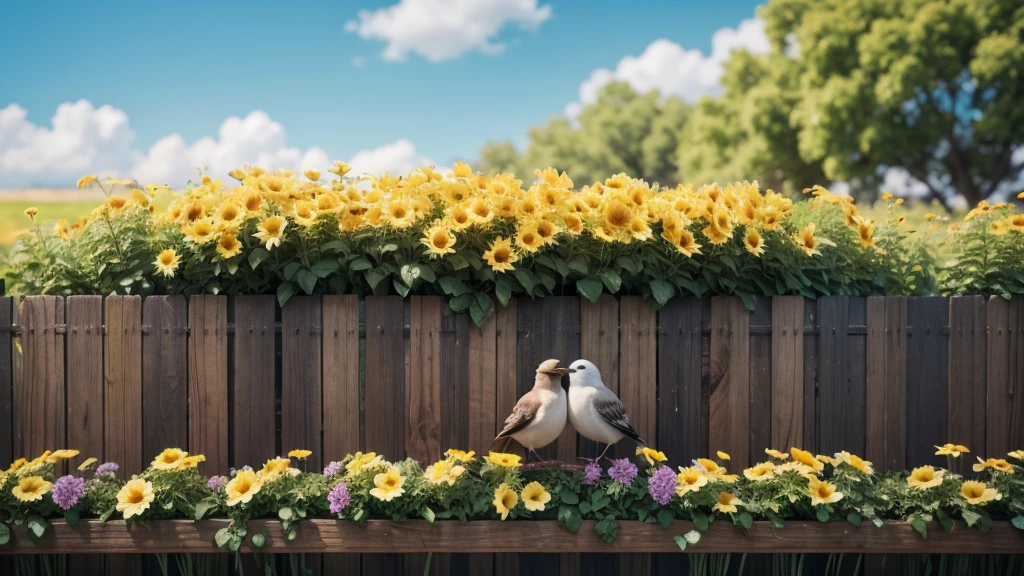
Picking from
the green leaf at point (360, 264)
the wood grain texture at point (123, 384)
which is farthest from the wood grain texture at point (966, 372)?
the wood grain texture at point (123, 384)

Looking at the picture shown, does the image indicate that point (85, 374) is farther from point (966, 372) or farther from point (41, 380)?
point (966, 372)

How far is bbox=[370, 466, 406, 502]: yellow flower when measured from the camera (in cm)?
344

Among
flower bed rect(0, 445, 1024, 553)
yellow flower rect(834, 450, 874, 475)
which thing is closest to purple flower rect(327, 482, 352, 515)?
flower bed rect(0, 445, 1024, 553)

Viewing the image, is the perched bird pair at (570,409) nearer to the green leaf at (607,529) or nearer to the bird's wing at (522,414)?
the bird's wing at (522,414)

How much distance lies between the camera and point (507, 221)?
382cm

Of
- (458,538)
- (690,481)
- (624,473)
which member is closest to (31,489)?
(458,538)

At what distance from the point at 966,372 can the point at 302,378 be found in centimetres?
356

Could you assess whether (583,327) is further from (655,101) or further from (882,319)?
(655,101)

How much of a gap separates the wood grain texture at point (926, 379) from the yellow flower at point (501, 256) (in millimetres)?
2190

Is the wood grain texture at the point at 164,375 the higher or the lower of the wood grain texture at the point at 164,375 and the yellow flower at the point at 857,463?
the higher

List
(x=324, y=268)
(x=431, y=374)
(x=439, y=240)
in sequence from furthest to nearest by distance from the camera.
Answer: (x=431, y=374) → (x=324, y=268) → (x=439, y=240)

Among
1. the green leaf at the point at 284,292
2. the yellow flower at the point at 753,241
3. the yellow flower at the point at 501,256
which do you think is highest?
the yellow flower at the point at 753,241

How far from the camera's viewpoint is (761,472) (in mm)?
3738

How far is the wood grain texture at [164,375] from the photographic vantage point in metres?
3.93
